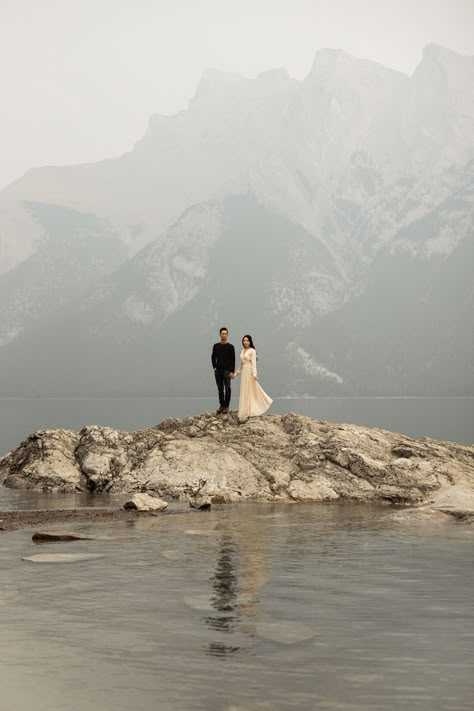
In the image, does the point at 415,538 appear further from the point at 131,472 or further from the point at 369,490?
the point at 131,472

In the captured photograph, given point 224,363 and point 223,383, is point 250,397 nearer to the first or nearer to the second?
point 223,383

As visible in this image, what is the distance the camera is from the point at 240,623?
1105cm

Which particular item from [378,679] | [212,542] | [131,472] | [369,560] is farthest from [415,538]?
[131,472]

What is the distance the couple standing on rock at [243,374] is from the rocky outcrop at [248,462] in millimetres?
562

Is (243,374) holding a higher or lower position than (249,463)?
higher

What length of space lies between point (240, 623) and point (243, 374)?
20.0 metres

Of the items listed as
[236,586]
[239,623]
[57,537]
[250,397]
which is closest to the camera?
[239,623]

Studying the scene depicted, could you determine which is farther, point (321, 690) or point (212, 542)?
point (212, 542)

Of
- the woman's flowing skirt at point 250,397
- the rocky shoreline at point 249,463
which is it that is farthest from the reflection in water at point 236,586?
the woman's flowing skirt at point 250,397

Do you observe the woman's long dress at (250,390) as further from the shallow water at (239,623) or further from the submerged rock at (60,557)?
the submerged rock at (60,557)

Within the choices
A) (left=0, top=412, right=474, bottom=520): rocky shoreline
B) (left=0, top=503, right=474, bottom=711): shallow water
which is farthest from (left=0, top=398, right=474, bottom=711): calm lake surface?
(left=0, top=412, right=474, bottom=520): rocky shoreline

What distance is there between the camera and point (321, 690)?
8.63 meters

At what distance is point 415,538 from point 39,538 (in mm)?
8302

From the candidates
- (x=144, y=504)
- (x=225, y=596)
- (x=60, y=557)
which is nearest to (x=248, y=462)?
(x=144, y=504)
